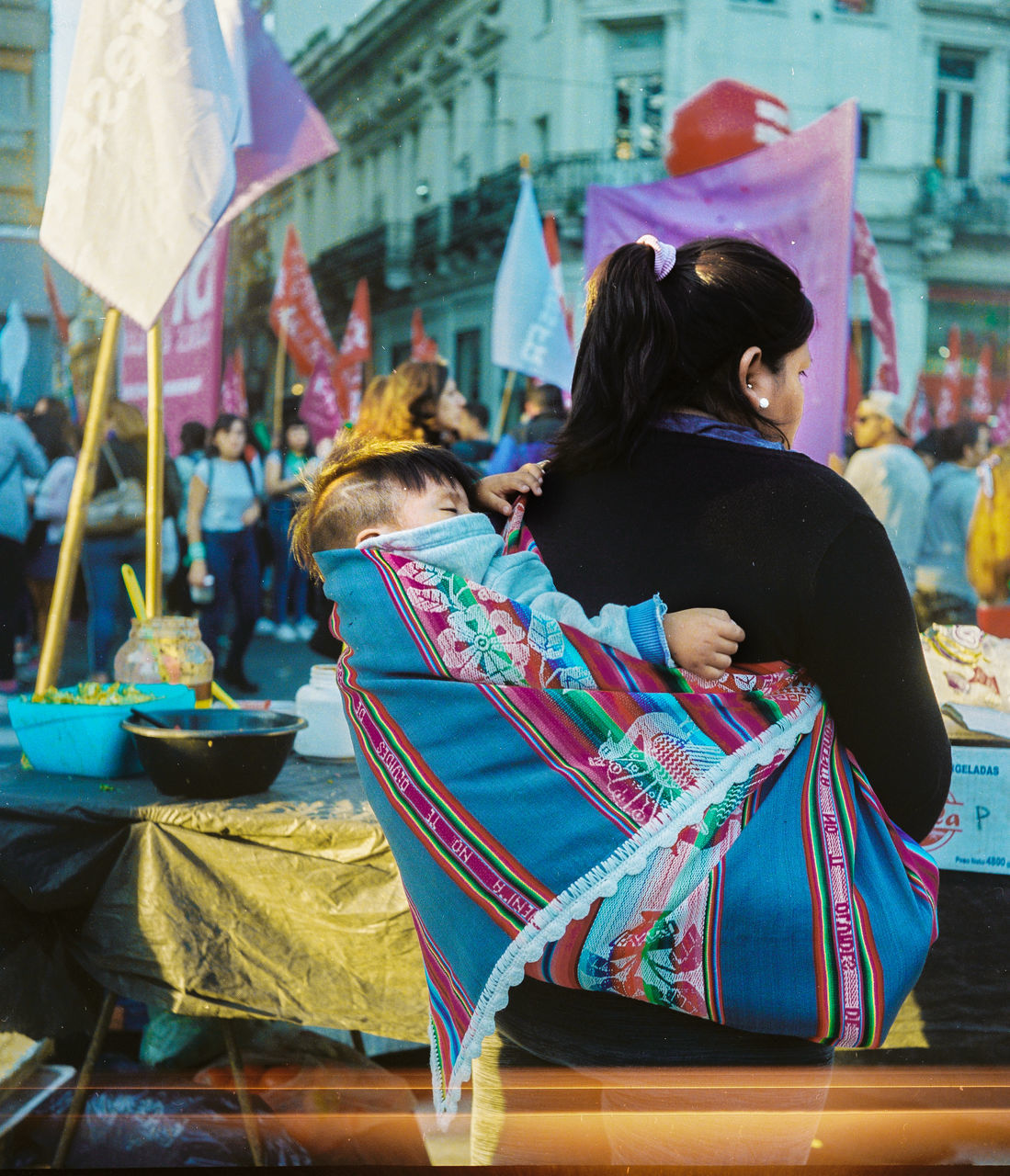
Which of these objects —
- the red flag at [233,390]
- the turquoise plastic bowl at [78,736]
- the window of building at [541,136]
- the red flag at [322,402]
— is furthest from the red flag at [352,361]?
the turquoise plastic bowl at [78,736]

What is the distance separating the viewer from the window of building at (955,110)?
6.58 m

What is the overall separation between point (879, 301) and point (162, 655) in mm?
3642

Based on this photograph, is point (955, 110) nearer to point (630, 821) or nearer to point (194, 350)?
point (194, 350)

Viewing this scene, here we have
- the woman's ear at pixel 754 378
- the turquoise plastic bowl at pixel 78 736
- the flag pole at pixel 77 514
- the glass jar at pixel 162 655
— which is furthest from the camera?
the flag pole at pixel 77 514

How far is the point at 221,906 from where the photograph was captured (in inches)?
68.0

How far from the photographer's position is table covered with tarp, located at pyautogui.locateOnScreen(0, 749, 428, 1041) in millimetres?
1697

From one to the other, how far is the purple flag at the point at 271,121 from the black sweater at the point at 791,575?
185 centimetres

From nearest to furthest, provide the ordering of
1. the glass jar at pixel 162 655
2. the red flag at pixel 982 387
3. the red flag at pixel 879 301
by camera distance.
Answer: the glass jar at pixel 162 655
the red flag at pixel 879 301
the red flag at pixel 982 387

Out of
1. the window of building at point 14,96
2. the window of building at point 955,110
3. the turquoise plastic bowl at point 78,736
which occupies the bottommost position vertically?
the turquoise plastic bowl at point 78,736

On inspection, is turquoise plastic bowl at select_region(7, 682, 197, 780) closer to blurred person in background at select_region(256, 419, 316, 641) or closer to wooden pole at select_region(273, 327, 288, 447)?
blurred person in background at select_region(256, 419, 316, 641)

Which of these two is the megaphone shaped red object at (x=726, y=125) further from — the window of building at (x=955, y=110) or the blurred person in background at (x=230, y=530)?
Result: the blurred person in background at (x=230, y=530)

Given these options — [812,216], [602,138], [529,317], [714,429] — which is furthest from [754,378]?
[602,138]

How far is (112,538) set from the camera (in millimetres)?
5270

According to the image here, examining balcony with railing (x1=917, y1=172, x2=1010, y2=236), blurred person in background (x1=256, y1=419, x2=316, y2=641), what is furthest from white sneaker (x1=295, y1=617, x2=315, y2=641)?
balcony with railing (x1=917, y1=172, x2=1010, y2=236)
